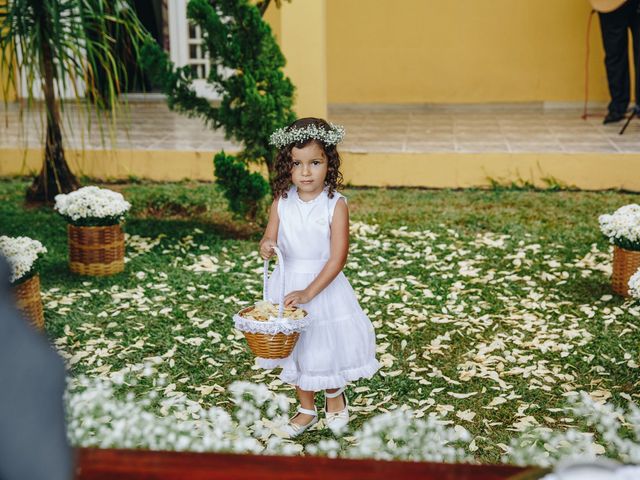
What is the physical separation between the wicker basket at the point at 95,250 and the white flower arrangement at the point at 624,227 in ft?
9.55

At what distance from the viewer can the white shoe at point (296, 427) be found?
136 inches

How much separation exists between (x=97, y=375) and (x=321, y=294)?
50.8 inches

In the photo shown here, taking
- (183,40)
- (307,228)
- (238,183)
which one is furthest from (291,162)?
(183,40)

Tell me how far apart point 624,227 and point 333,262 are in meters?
2.28

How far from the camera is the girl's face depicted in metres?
3.26

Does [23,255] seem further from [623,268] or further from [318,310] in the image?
[623,268]

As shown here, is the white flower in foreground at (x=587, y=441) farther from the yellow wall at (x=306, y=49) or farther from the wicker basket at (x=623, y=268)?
the yellow wall at (x=306, y=49)

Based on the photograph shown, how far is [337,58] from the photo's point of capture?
10.2 metres

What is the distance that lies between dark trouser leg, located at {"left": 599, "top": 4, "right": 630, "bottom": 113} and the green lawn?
1.86 metres

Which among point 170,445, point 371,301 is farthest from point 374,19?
point 170,445

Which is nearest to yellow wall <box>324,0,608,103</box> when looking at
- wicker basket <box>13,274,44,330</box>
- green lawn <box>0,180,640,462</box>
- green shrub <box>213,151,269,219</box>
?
green lawn <box>0,180,640,462</box>

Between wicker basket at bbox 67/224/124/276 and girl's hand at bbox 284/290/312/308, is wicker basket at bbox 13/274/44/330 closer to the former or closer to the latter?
wicker basket at bbox 67/224/124/276

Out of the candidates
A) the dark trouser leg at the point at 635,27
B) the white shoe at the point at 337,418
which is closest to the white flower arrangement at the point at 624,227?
the white shoe at the point at 337,418

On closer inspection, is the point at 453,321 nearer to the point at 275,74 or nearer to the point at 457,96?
the point at 275,74
